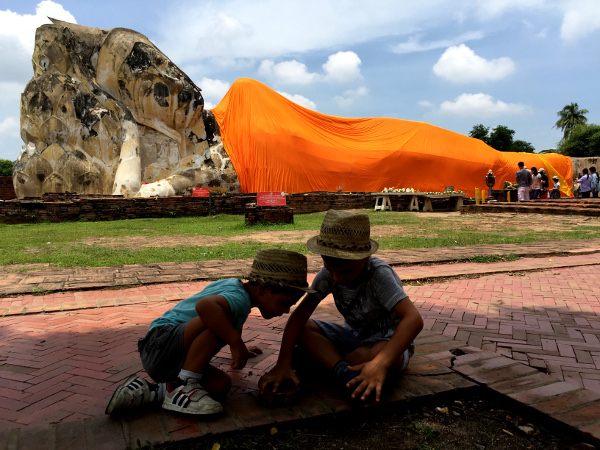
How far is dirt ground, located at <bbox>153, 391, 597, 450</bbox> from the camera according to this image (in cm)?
170

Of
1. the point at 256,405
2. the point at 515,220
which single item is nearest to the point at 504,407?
the point at 256,405

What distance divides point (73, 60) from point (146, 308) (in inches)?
648

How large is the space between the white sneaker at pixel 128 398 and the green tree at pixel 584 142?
39.5 meters

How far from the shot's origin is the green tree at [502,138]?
38.9m

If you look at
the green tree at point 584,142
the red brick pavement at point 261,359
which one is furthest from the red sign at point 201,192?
the green tree at point 584,142

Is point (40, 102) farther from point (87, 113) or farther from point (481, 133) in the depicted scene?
point (481, 133)

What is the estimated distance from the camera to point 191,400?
1840 mm

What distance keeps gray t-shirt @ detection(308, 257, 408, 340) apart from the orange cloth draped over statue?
50.5 ft

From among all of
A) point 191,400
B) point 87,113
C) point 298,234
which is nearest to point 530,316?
point 191,400

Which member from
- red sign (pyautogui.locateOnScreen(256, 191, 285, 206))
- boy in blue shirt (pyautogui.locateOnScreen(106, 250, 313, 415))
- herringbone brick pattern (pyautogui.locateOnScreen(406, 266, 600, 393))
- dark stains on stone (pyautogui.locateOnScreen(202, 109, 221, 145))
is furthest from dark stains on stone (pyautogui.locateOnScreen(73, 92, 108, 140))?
boy in blue shirt (pyautogui.locateOnScreen(106, 250, 313, 415))

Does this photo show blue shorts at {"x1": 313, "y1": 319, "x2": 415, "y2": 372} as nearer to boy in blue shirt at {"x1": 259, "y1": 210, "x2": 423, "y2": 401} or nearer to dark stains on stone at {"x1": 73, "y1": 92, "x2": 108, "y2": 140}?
boy in blue shirt at {"x1": 259, "y1": 210, "x2": 423, "y2": 401}

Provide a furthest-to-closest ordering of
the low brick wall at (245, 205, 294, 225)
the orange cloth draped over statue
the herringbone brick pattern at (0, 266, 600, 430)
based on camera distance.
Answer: the orange cloth draped over statue, the low brick wall at (245, 205, 294, 225), the herringbone brick pattern at (0, 266, 600, 430)

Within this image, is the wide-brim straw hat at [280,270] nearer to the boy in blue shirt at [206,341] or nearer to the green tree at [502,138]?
the boy in blue shirt at [206,341]

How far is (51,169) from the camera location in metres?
17.0
